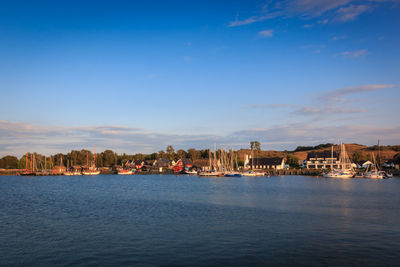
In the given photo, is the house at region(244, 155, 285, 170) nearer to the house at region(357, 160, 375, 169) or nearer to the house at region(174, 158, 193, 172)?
the house at region(174, 158, 193, 172)

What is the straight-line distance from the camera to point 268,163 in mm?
163000

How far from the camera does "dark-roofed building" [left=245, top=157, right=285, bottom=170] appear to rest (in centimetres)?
16030

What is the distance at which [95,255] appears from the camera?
1909 centimetres

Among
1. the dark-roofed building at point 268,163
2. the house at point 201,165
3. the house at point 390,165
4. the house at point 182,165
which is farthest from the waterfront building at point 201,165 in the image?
the house at point 390,165

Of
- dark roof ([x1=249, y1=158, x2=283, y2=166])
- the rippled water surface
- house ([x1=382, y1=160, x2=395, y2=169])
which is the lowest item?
house ([x1=382, y1=160, x2=395, y2=169])

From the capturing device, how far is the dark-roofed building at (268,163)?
160m

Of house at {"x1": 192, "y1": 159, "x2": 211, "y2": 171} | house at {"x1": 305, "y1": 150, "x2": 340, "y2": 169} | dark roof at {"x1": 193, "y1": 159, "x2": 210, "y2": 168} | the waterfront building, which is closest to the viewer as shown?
house at {"x1": 305, "y1": 150, "x2": 340, "y2": 169}

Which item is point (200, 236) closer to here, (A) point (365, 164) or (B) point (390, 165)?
(A) point (365, 164)

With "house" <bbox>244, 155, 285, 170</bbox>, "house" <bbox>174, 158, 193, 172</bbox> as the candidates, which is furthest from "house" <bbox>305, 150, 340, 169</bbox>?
"house" <bbox>174, 158, 193, 172</bbox>

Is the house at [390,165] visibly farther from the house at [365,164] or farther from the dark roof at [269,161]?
the dark roof at [269,161]

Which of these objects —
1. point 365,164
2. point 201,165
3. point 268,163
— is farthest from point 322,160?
point 201,165

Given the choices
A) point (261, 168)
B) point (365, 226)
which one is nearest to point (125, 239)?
point (365, 226)

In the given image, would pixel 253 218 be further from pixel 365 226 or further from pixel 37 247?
pixel 37 247

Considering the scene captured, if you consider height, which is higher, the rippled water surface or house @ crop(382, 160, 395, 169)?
the rippled water surface
